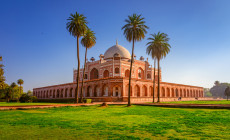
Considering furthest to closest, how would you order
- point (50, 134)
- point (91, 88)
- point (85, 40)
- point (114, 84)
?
1. point (91, 88)
2. point (114, 84)
3. point (85, 40)
4. point (50, 134)

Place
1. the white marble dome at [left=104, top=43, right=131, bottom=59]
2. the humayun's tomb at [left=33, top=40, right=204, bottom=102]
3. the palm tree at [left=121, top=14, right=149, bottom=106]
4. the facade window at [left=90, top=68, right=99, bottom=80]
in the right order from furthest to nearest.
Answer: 1. the white marble dome at [left=104, top=43, right=131, bottom=59]
2. the facade window at [left=90, top=68, right=99, bottom=80]
3. the humayun's tomb at [left=33, top=40, right=204, bottom=102]
4. the palm tree at [left=121, top=14, right=149, bottom=106]

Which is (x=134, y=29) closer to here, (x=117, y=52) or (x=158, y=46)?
(x=158, y=46)

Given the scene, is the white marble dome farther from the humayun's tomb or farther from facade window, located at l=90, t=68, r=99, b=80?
facade window, located at l=90, t=68, r=99, b=80

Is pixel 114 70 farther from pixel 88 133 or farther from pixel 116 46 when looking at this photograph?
pixel 88 133

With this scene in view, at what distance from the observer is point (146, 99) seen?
4153 centimetres

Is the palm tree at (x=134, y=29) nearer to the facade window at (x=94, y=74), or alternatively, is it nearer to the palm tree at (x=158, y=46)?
the palm tree at (x=158, y=46)

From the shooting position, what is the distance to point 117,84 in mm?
40844

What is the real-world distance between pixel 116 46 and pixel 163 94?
1002 inches

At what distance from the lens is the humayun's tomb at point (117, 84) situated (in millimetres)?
40844

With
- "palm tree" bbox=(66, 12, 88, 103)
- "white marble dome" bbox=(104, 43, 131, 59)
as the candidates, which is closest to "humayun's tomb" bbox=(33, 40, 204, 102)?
"white marble dome" bbox=(104, 43, 131, 59)

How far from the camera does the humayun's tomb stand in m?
40.8

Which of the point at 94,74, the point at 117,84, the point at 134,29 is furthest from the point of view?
the point at 94,74

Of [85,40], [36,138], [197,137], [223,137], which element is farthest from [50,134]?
[85,40]

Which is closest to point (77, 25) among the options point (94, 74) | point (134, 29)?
point (134, 29)
